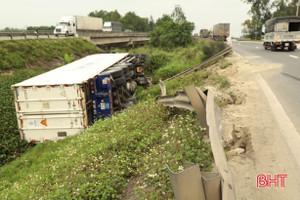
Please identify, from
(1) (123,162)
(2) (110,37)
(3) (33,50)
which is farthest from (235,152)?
(2) (110,37)

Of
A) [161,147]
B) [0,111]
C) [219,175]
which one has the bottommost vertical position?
[0,111]

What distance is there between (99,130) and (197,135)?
405 cm

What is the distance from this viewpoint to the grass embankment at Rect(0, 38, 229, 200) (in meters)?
4.75

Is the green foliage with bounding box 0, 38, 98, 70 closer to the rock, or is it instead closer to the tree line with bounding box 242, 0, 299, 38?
the rock

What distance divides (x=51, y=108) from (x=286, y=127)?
8008 millimetres

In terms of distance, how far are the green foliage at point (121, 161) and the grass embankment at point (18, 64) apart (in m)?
2.64

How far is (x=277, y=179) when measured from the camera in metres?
4.10

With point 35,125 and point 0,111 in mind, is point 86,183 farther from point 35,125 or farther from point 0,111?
point 0,111

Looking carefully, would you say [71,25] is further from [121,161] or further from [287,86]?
[121,161]

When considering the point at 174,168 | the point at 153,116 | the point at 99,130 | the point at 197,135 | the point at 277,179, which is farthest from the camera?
the point at 99,130

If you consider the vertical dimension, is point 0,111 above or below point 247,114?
below

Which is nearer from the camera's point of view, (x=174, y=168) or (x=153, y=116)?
(x=174, y=168)

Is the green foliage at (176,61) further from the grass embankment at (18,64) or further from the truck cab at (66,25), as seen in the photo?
the truck cab at (66,25)

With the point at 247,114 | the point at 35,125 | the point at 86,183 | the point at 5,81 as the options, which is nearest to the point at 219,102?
the point at 247,114
